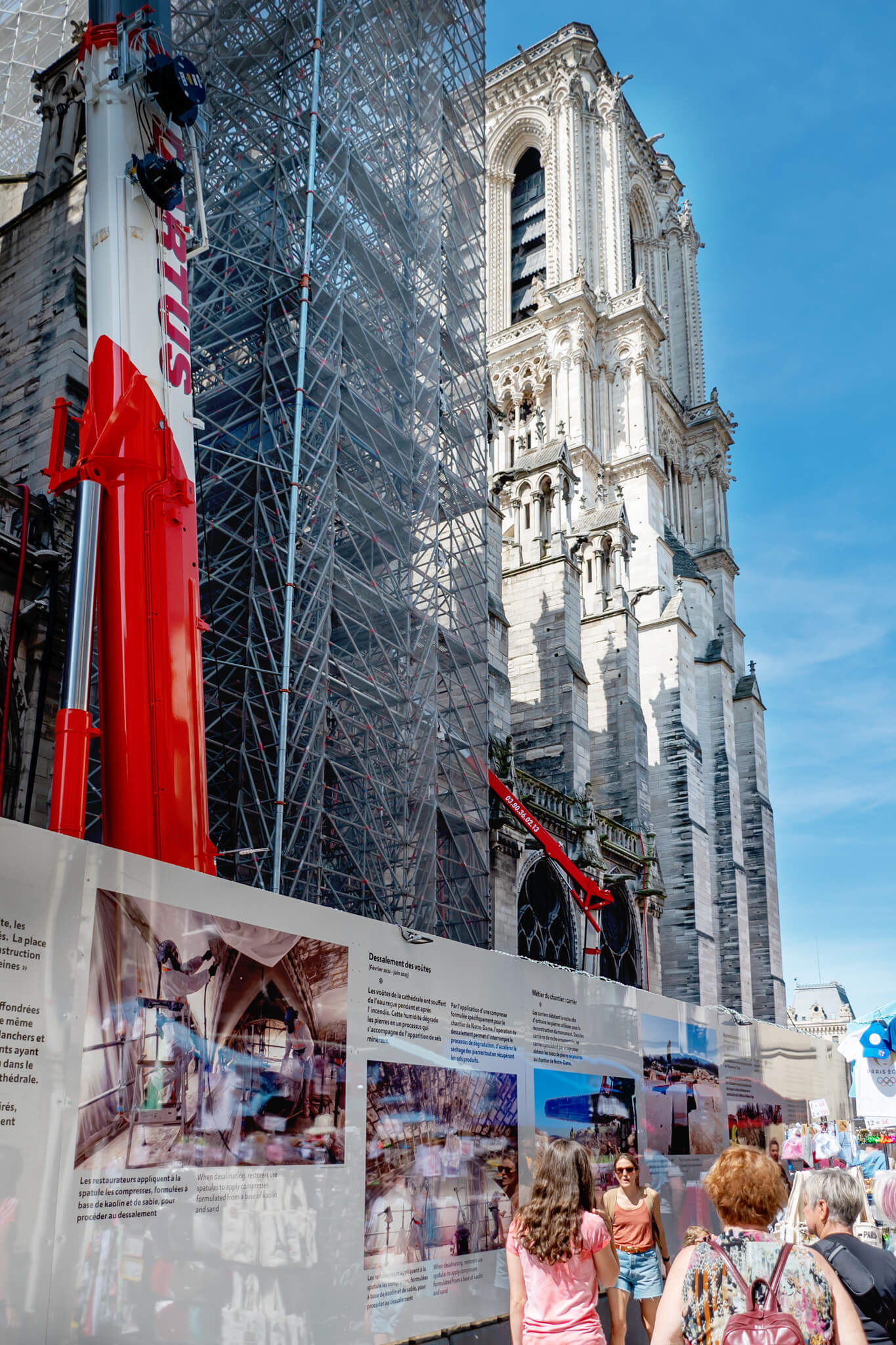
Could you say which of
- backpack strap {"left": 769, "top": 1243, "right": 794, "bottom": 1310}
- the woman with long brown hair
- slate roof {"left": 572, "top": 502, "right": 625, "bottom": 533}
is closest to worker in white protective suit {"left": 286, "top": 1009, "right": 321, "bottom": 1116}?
the woman with long brown hair

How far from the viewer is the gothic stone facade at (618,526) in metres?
23.8

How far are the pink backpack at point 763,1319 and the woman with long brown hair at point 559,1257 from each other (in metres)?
1.12

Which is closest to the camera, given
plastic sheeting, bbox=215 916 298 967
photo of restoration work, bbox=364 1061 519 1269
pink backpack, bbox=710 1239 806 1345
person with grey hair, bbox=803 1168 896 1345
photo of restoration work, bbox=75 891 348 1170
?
pink backpack, bbox=710 1239 806 1345

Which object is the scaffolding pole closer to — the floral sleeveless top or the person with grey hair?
the person with grey hair

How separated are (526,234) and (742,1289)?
40.2 metres

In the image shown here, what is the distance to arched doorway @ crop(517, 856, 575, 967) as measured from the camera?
1916cm

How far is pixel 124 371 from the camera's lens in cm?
749

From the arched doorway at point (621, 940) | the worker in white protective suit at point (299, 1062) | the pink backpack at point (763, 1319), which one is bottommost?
the pink backpack at point (763, 1319)

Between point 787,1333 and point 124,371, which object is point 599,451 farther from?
point 787,1333

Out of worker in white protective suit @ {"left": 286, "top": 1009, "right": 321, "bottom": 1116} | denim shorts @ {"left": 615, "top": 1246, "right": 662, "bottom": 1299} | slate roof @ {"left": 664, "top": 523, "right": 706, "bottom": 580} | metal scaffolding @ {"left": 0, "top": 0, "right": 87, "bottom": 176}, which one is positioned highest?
metal scaffolding @ {"left": 0, "top": 0, "right": 87, "bottom": 176}

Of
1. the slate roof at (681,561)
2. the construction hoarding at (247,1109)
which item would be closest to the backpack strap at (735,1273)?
the construction hoarding at (247,1109)

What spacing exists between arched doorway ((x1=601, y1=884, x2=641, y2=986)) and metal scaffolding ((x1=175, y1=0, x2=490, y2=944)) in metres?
7.15

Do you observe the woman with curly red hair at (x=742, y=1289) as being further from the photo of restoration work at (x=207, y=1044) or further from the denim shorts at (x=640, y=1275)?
the denim shorts at (x=640, y=1275)

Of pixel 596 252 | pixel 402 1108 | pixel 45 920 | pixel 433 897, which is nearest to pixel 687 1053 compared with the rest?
pixel 402 1108
